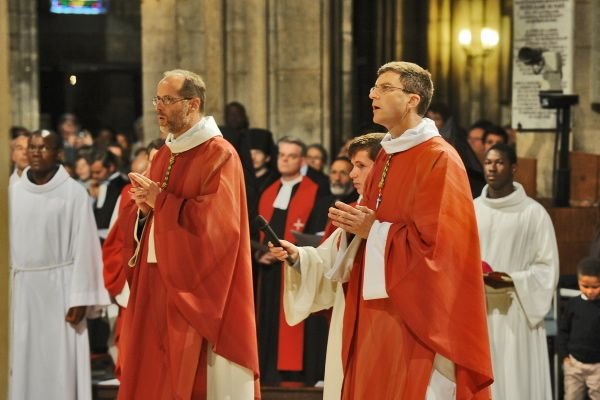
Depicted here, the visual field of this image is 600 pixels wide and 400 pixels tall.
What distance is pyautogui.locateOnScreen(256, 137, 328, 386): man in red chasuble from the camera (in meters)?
10.2

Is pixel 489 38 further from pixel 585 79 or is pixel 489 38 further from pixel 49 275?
pixel 49 275

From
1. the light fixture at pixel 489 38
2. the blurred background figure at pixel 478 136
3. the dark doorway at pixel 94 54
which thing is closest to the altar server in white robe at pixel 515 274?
the blurred background figure at pixel 478 136

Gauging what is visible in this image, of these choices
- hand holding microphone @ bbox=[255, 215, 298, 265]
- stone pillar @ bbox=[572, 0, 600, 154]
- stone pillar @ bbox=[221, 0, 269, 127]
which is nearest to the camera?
hand holding microphone @ bbox=[255, 215, 298, 265]

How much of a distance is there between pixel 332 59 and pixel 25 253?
693 cm

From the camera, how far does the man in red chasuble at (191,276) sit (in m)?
6.43

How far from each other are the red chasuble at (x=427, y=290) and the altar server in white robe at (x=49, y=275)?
315 cm

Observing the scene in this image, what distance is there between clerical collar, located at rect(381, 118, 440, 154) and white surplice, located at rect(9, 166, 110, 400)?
3208 millimetres

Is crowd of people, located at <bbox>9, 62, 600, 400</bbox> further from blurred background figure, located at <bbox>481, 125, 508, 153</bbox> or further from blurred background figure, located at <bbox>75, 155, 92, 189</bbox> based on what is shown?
blurred background figure, located at <bbox>75, 155, 92, 189</bbox>

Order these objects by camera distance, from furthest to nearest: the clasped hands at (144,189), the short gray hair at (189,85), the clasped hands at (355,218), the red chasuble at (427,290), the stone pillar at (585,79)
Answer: the stone pillar at (585,79) → the short gray hair at (189,85) → the clasped hands at (144,189) → the clasped hands at (355,218) → the red chasuble at (427,290)

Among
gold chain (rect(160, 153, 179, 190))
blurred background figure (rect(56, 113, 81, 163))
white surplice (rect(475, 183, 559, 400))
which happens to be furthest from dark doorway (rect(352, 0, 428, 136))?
gold chain (rect(160, 153, 179, 190))

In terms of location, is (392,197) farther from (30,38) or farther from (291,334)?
(30,38)

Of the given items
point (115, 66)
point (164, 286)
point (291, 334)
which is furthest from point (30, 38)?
point (164, 286)

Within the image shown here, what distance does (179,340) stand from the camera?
21.1 ft

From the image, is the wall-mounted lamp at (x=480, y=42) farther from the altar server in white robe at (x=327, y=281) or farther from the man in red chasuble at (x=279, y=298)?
the altar server in white robe at (x=327, y=281)
